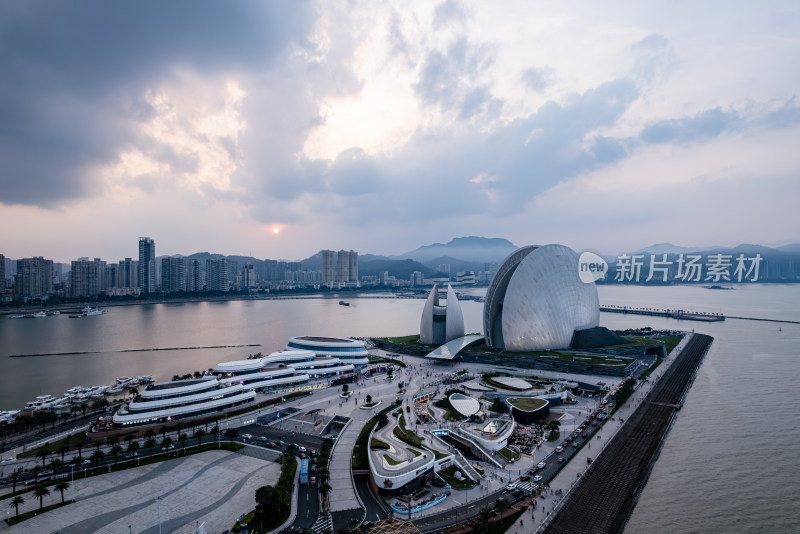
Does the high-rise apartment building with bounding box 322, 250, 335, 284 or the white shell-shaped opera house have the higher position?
the high-rise apartment building with bounding box 322, 250, 335, 284

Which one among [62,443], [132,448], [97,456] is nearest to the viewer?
[97,456]

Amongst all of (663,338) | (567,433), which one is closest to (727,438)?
(567,433)

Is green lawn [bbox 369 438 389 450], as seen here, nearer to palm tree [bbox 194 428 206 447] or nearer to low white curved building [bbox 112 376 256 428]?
palm tree [bbox 194 428 206 447]

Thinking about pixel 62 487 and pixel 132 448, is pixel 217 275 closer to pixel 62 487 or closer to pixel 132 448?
pixel 132 448

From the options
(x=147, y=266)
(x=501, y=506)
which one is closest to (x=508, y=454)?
(x=501, y=506)

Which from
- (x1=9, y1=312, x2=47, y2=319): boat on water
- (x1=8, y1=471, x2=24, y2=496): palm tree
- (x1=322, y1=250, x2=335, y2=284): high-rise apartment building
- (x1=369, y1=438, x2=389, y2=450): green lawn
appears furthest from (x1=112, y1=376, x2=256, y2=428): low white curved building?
(x1=322, y1=250, x2=335, y2=284): high-rise apartment building

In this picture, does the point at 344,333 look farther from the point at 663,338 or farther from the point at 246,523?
the point at 246,523
